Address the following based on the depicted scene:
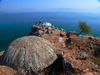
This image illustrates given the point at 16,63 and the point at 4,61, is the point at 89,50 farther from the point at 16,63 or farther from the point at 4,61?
the point at 4,61

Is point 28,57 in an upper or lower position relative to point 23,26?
upper

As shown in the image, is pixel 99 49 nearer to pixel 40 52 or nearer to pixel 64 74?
pixel 64 74

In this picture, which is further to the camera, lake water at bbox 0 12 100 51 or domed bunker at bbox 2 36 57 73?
lake water at bbox 0 12 100 51

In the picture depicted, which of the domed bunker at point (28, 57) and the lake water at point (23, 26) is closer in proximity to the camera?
the domed bunker at point (28, 57)

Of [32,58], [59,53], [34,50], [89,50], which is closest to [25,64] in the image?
[32,58]

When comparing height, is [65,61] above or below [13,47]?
below

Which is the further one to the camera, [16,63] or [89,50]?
[89,50]

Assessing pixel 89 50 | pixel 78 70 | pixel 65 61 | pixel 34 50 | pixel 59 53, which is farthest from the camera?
pixel 89 50

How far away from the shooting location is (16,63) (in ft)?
20.6

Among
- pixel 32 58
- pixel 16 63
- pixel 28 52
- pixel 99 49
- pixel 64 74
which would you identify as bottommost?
pixel 64 74

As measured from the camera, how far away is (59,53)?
26.5 ft

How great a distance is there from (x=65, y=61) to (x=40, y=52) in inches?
113

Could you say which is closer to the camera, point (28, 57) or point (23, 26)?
point (28, 57)

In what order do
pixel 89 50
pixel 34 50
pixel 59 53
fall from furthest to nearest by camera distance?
1. pixel 89 50
2. pixel 59 53
3. pixel 34 50
